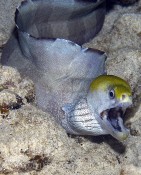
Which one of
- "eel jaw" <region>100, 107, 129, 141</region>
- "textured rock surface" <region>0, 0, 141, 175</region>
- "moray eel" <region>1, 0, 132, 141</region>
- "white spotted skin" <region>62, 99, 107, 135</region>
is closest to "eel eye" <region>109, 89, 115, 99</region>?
"moray eel" <region>1, 0, 132, 141</region>

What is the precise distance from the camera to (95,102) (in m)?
2.44

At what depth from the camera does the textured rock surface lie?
2.07 m

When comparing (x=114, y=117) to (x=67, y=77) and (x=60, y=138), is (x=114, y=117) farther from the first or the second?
(x=67, y=77)

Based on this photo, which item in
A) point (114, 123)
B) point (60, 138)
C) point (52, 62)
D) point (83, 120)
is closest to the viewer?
point (60, 138)

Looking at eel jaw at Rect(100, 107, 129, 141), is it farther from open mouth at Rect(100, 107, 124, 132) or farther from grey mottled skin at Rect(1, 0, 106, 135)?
grey mottled skin at Rect(1, 0, 106, 135)

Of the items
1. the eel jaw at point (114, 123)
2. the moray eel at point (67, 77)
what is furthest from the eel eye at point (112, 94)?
the eel jaw at point (114, 123)

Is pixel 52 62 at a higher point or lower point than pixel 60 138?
higher

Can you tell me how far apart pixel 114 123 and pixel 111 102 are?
0.16 metres

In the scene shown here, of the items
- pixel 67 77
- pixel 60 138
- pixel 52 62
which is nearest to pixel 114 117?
pixel 60 138

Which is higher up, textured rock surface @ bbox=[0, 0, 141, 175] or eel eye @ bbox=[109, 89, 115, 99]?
eel eye @ bbox=[109, 89, 115, 99]

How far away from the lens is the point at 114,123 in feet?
7.76

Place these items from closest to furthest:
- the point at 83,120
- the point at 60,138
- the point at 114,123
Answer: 1. the point at 60,138
2. the point at 114,123
3. the point at 83,120

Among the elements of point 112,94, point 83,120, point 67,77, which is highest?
point 112,94

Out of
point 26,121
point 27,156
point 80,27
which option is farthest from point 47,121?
point 80,27
